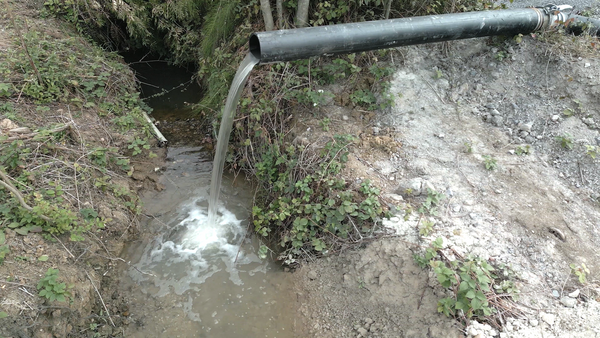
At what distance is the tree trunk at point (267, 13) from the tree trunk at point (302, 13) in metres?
0.31

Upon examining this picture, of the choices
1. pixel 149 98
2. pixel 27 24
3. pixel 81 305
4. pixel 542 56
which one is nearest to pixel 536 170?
pixel 542 56

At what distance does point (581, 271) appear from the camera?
293cm

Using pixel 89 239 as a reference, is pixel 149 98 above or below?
above

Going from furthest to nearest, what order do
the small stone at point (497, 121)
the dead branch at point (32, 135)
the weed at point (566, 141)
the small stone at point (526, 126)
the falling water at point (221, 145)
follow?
the small stone at point (497, 121), the small stone at point (526, 126), the falling water at point (221, 145), the weed at point (566, 141), the dead branch at point (32, 135)

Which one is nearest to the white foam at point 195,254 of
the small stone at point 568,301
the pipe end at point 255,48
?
the pipe end at point 255,48

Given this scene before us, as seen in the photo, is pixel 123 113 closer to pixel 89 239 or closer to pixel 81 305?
pixel 89 239

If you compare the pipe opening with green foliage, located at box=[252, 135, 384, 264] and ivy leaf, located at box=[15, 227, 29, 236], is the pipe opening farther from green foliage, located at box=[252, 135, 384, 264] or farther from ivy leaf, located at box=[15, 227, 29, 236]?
ivy leaf, located at box=[15, 227, 29, 236]

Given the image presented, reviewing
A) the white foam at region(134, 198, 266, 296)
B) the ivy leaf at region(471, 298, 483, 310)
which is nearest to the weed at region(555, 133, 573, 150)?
the ivy leaf at region(471, 298, 483, 310)

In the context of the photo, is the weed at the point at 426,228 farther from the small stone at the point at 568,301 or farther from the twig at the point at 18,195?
the twig at the point at 18,195

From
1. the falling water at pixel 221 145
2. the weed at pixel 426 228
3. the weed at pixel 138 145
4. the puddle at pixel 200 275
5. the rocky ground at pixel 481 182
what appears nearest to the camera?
the rocky ground at pixel 481 182

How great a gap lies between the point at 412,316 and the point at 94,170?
128 inches

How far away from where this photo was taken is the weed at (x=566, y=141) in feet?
12.6

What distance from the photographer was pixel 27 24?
521cm

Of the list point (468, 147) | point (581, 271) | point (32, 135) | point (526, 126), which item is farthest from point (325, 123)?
point (32, 135)
